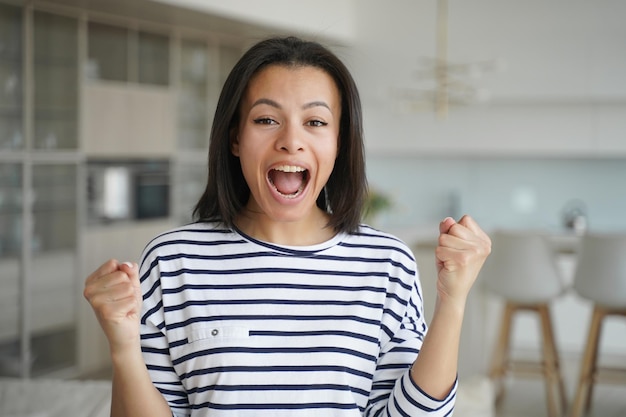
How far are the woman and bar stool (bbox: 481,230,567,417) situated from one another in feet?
10.6

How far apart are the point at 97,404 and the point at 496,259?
2471mm

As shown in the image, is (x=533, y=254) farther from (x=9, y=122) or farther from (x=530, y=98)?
(x=9, y=122)

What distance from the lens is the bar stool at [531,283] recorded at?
173 inches

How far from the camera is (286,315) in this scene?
1.20m

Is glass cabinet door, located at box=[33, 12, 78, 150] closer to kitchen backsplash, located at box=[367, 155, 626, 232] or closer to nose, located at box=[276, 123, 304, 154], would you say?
kitchen backsplash, located at box=[367, 155, 626, 232]

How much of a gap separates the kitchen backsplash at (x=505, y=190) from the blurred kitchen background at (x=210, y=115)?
12mm

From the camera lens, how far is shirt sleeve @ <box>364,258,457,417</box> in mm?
1181

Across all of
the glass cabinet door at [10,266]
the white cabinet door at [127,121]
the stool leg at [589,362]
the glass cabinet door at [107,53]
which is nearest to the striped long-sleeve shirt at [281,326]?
the stool leg at [589,362]

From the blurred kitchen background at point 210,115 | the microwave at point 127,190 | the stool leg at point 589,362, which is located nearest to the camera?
the stool leg at point 589,362

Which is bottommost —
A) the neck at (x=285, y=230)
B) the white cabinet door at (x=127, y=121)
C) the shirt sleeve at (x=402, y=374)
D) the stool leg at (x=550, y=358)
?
the stool leg at (x=550, y=358)

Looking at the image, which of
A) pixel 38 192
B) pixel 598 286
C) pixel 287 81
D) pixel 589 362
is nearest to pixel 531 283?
pixel 598 286

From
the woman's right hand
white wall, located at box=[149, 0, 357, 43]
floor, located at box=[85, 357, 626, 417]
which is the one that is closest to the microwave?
floor, located at box=[85, 357, 626, 417]

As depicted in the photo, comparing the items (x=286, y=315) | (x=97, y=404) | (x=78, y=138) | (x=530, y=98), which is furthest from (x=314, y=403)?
(x=530, y=98)

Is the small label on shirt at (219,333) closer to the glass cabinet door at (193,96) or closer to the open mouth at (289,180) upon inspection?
the open mouth at (289,180)
